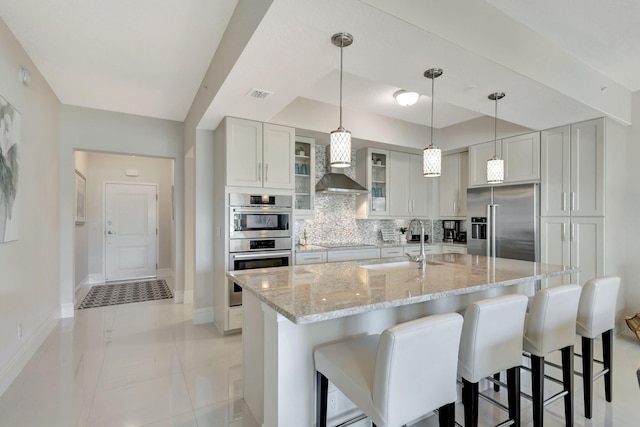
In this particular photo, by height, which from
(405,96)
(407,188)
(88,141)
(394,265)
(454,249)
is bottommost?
(454,249)

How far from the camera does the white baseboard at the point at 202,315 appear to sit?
3869 millimetres

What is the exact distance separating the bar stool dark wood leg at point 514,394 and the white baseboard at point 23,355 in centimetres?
344

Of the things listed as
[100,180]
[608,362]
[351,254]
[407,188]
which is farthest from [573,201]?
[100,180]

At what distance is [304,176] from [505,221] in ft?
9.01

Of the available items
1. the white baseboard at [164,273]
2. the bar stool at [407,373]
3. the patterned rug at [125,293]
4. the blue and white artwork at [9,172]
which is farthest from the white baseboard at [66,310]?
the bar stool at [407,373]

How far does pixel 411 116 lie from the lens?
444 centimetres

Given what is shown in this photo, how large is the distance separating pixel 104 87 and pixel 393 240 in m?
4.59

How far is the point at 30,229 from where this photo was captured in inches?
117

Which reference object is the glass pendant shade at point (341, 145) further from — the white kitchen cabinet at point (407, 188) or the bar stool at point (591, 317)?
the white kitchen cabinet at point (407, 188)

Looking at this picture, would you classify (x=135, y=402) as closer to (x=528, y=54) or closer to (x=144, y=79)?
(x=144, y=79)

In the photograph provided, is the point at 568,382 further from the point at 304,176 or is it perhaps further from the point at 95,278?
the point at 95,278

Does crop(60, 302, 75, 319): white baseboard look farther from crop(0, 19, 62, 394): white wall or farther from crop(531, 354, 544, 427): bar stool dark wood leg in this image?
crop(531, 354, 544, 427): bar stool dark wood leg

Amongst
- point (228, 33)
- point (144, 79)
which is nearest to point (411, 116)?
point (228, 33)

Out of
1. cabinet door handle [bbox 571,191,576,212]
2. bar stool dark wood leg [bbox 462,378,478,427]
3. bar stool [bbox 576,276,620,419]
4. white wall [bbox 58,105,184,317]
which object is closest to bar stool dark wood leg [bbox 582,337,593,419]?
bar stool [bbox 576,276,620,419]
